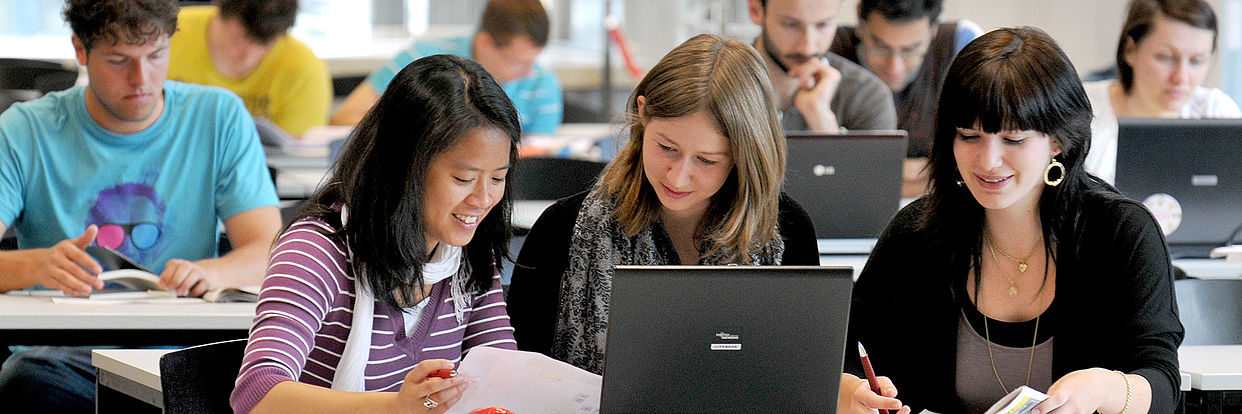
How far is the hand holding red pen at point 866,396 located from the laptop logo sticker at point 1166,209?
1415 millimetres

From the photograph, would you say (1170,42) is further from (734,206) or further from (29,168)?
(29,168)

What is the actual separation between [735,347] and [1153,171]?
1.72 metres

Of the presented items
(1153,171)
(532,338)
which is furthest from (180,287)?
(1153,171)

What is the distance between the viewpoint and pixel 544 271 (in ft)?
6.29

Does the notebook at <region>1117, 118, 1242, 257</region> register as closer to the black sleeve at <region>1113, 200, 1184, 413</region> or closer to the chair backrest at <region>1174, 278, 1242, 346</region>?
the chair backrest at <region>1174, 278, 1242, 346</region>

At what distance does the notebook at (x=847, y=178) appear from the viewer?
2658 mm

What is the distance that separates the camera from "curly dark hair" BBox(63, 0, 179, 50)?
2.28 metres

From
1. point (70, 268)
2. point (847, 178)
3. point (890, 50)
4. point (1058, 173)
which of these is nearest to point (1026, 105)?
point (1058, 173)

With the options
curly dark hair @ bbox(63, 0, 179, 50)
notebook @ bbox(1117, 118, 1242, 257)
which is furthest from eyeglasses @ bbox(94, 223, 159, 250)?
notebook @ bbox(1117, 118, 1242, 257)

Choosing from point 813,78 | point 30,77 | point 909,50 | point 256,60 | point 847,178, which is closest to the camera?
point 847,178

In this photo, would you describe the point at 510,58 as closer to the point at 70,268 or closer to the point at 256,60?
the point at 256,60

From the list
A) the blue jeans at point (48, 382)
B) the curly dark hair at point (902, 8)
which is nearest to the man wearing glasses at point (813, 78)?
the curly dark hair at point (902, 8)

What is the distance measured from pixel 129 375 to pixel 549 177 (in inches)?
64.2

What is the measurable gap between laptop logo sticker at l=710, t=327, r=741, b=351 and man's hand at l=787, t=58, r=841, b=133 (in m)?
2.03
